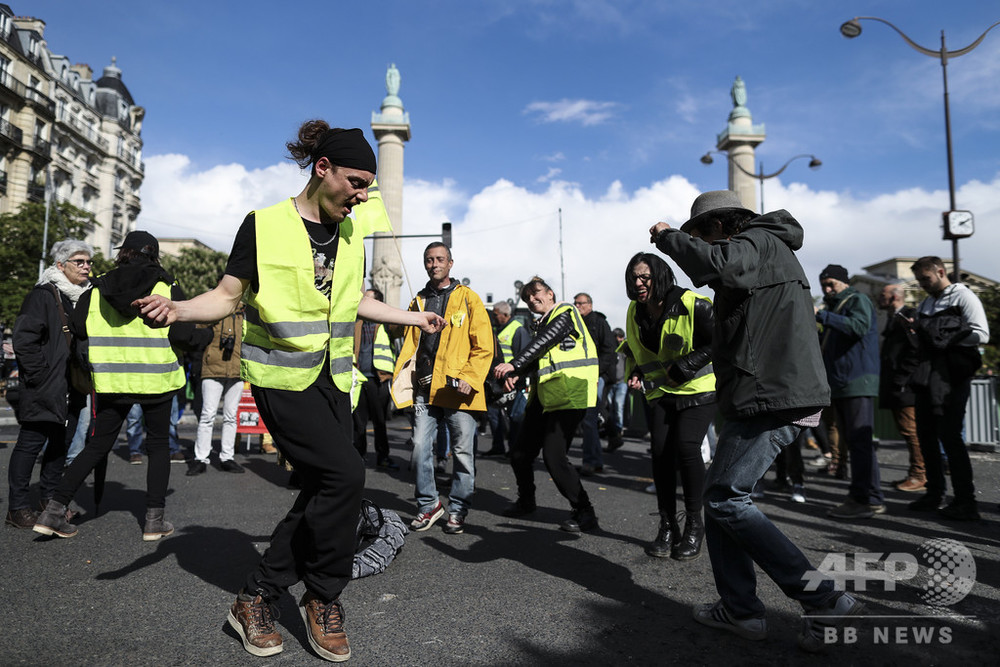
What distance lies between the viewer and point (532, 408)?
5.42m

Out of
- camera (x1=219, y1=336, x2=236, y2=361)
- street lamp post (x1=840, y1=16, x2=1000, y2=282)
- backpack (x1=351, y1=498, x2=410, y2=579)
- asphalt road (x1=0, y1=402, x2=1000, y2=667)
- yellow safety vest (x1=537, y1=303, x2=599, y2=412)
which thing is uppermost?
street lamp post (x1=840, y1=16, x2=1000, y2=282)

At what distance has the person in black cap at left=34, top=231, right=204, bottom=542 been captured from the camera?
455 cm

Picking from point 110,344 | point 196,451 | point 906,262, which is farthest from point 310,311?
point 906,262

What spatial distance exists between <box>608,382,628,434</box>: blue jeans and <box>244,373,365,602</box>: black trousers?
7983 mm

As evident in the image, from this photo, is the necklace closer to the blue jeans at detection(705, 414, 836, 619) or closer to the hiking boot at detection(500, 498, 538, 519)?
the blue jeans at detection(705, 414, 836, 619)

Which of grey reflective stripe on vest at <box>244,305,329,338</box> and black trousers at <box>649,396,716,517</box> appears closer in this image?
grey reflective stripe on vest at <box>244,305,329,338</box>

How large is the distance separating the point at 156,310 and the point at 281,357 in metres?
0.48

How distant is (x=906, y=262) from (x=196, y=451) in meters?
70.8

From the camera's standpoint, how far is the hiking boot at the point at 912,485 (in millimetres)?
6878

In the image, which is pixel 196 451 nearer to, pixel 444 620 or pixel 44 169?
pixel 444 620

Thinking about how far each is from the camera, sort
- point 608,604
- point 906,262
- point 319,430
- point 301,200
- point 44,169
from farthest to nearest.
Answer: point 906,262, point 44,169, point 608,604, point 301,200, point 319,430

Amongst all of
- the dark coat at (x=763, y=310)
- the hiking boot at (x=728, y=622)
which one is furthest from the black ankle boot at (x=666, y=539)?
the dark coat at (x=763, y=310)

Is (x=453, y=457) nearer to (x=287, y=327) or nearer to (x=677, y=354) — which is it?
(x=677, y=354)

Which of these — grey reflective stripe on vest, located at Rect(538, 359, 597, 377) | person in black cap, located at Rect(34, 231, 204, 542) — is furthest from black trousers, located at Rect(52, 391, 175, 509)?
grey reflective stripe on vest, located at Rect(538, 359, 597, 377)
